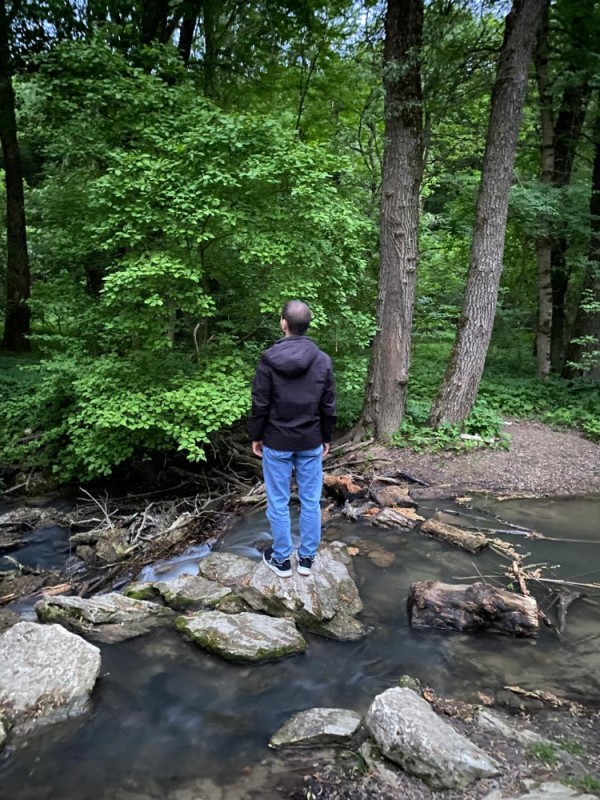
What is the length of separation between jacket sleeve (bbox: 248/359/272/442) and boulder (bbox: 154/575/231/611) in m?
1.48

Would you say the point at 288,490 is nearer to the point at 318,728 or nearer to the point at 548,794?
the point at 318,728

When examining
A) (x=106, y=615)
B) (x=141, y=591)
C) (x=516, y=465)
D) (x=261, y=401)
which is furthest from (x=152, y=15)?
(x=106, y=615)

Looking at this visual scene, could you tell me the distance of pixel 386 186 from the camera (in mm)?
7887

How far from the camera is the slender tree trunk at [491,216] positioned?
7.36 metres

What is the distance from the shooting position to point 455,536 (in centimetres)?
527

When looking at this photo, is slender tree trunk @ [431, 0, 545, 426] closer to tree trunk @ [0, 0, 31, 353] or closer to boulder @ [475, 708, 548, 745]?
boulder @ [475, 708, 548, 745]

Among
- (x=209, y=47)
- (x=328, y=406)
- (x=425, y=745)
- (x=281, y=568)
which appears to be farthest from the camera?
(x=209, y=47)

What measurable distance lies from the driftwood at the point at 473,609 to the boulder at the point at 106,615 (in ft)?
6.74

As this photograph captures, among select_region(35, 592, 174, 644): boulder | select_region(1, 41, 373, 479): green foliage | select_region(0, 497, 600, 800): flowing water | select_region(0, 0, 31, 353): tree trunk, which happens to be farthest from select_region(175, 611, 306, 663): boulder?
select_region(0, 0, 31, 353): tree trunk

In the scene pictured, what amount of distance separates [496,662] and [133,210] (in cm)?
588

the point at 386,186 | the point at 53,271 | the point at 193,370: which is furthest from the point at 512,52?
the point at 53,271

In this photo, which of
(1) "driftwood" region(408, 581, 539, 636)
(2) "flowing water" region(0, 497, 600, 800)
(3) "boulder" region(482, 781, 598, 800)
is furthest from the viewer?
(1) "driftwood" region(408, 581, 539, 636)

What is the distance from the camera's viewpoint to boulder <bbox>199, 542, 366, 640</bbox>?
3.89 meters

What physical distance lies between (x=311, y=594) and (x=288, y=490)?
85 cm
